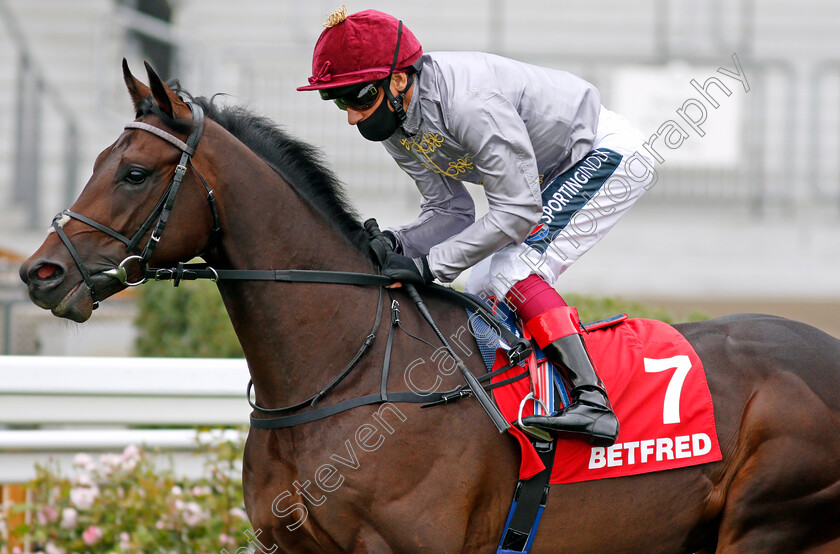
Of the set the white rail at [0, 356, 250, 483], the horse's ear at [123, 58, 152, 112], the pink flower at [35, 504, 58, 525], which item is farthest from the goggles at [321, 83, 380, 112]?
the pink flower at [35, 504, 58, 525]

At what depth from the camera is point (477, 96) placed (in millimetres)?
2891

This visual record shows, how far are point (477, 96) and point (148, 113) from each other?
101 cm

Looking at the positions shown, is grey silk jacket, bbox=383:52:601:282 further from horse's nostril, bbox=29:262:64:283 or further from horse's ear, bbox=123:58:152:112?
horse's nostril, bbox=29:262:64:283

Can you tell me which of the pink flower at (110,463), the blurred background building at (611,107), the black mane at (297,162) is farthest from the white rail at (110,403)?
the blurred background building at (611,107)

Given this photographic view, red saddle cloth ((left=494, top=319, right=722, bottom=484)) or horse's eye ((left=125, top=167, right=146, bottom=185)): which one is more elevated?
horse's eye ((left=125, top=167, right=146, bottom=185))

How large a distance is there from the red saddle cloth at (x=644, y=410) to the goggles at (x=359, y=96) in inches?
35.8

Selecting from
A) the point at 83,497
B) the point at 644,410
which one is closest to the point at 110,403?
the point at 83,497

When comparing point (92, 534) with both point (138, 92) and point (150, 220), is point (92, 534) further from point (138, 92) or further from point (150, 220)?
point (138, 92)

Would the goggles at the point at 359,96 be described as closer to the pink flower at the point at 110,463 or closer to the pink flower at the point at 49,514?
the pink flower at the point at 110,463

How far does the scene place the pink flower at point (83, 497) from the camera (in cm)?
372

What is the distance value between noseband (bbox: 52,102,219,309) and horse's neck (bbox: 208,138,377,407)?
0.11m

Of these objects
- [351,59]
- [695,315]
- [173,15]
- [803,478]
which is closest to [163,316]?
[695,315]

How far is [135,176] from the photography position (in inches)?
104

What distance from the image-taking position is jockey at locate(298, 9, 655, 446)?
9.38 ft
